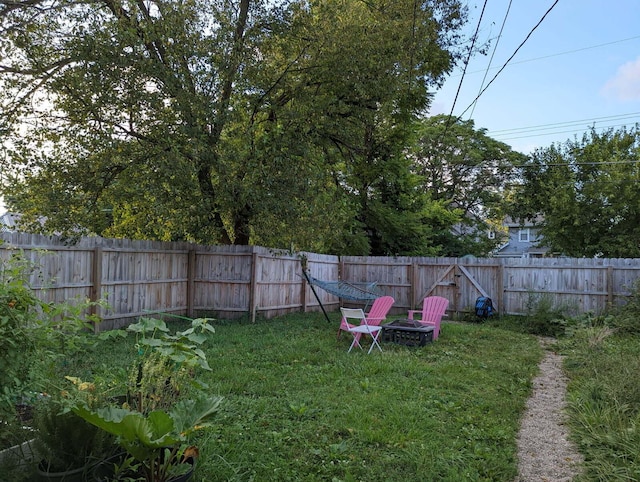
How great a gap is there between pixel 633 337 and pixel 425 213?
928 cm

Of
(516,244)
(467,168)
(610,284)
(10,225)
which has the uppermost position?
(467,168)

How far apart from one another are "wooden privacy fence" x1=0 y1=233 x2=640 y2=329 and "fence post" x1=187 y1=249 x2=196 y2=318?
0.07 ft

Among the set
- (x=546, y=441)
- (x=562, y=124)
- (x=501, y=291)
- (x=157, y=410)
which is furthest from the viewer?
(x=562, y=124)

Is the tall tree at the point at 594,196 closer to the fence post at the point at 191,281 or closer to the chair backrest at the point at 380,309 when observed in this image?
the chair backrest at the point at 380,309

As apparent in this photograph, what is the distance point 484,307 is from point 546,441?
23.9ft

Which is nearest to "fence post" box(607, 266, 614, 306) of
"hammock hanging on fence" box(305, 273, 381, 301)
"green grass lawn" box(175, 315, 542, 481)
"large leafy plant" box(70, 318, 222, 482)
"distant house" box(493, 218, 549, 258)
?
"green grass lawn" box(175, 315, 542, 481)

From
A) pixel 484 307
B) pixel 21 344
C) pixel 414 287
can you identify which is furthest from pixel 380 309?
pixel 21 344

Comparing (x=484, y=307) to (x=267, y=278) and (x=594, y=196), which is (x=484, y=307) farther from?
(x=594, y=196)

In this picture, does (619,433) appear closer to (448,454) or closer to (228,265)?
(448,454)

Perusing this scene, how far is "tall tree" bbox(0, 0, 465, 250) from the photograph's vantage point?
23.4 ft

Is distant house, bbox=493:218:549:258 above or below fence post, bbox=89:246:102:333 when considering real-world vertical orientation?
above

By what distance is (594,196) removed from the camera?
15500mm

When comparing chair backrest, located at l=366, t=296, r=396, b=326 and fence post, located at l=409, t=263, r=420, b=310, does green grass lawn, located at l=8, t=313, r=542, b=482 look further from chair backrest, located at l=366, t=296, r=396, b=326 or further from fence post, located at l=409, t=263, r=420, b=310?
fence post, located at l=409, t=263, r=420, b=310

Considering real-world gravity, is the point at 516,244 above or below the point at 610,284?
above
